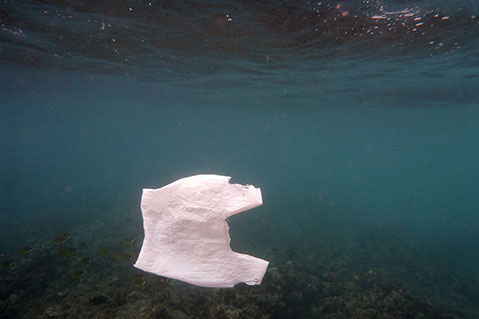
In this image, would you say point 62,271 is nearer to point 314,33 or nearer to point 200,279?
point 200,279

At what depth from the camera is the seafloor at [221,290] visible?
575 centimetres

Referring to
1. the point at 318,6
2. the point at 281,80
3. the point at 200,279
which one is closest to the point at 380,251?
the point at 281,80

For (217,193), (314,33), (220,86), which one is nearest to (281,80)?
(220,86)

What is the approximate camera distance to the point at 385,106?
30219 millimetres

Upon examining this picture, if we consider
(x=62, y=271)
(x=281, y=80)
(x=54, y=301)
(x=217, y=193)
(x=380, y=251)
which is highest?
(x=281, y=80)

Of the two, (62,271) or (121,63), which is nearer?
(62,271)

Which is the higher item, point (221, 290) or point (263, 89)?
point (263, 89)

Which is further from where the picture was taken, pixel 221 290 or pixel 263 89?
pixel 263 89

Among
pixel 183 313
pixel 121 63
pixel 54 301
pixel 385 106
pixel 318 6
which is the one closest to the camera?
pixel 183 313

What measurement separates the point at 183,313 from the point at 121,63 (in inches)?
654

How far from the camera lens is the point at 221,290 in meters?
6.51

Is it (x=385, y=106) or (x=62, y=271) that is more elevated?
(x=385, y=106)

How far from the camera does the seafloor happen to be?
5754 millimetres

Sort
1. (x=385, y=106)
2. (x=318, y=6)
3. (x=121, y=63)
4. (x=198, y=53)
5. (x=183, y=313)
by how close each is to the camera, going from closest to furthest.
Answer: (x=183, y=313), (x=318, y=6), (x=198, y=53), (x=121, y=63), (x=385, y=106)
